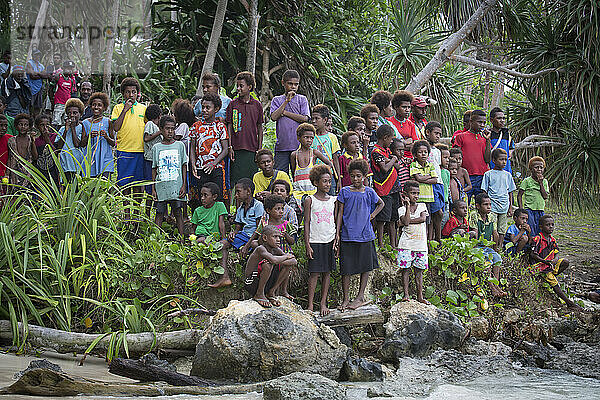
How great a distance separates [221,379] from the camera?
5.38 meters

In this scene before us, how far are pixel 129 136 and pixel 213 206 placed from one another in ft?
4.68

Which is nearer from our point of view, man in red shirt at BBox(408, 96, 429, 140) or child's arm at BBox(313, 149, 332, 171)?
child's arm at BBox(313, 149, 332, 171)

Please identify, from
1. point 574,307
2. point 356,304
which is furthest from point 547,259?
point 356,304

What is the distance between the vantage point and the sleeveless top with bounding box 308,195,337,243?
20.4 ft

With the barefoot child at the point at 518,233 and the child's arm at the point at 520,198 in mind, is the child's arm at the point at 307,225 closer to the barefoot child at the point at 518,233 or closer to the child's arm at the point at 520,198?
the barefoot child at the point at 518,233

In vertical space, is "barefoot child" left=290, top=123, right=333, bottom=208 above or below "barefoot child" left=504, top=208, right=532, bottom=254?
above

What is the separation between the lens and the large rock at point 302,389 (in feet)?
14.6

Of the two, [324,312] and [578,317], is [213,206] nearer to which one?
[324,312]

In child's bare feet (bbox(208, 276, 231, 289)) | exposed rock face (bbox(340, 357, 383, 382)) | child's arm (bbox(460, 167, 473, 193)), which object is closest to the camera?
exposed rock face (bbox(340, 357, 383, 382))

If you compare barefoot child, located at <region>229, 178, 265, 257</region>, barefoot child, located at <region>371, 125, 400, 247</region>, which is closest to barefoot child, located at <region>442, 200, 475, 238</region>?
barefoot child, located at <region>371, 125, 400, 247</region>

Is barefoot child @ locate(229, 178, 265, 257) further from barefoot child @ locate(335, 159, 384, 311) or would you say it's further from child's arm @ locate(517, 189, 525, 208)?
child's arm @ locate(517, 189, 525, 208)

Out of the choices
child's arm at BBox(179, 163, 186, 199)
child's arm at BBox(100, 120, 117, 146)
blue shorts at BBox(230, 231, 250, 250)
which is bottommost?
blue shorts at BBox(230, 231, 250, 250)

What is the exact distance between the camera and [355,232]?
246 inches

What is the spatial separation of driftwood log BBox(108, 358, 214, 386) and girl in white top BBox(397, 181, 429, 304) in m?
2.65
